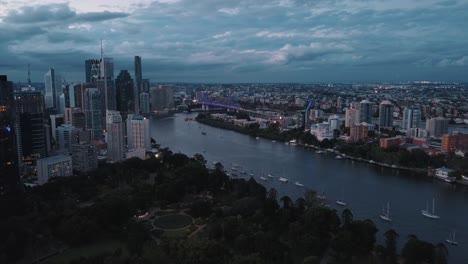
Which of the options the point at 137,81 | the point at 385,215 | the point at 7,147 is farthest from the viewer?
the point at 137,81

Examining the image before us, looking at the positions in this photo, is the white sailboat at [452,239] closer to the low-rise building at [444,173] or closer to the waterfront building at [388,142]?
the low-rise building at [444,173]

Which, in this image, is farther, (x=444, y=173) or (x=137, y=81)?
(x=137, y=81)

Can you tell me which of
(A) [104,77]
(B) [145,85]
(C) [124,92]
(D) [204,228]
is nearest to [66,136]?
(D) [204,228]

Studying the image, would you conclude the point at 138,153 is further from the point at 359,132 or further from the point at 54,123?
the point at 359,132

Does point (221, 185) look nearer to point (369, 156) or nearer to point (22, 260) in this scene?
point (22, 260)

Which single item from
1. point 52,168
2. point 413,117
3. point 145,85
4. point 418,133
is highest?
point 145,85

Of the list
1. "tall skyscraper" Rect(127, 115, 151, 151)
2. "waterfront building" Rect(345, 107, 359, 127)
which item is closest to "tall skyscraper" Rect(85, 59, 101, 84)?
"tall skyscraper" Rect(127, 115, 151, 151)
